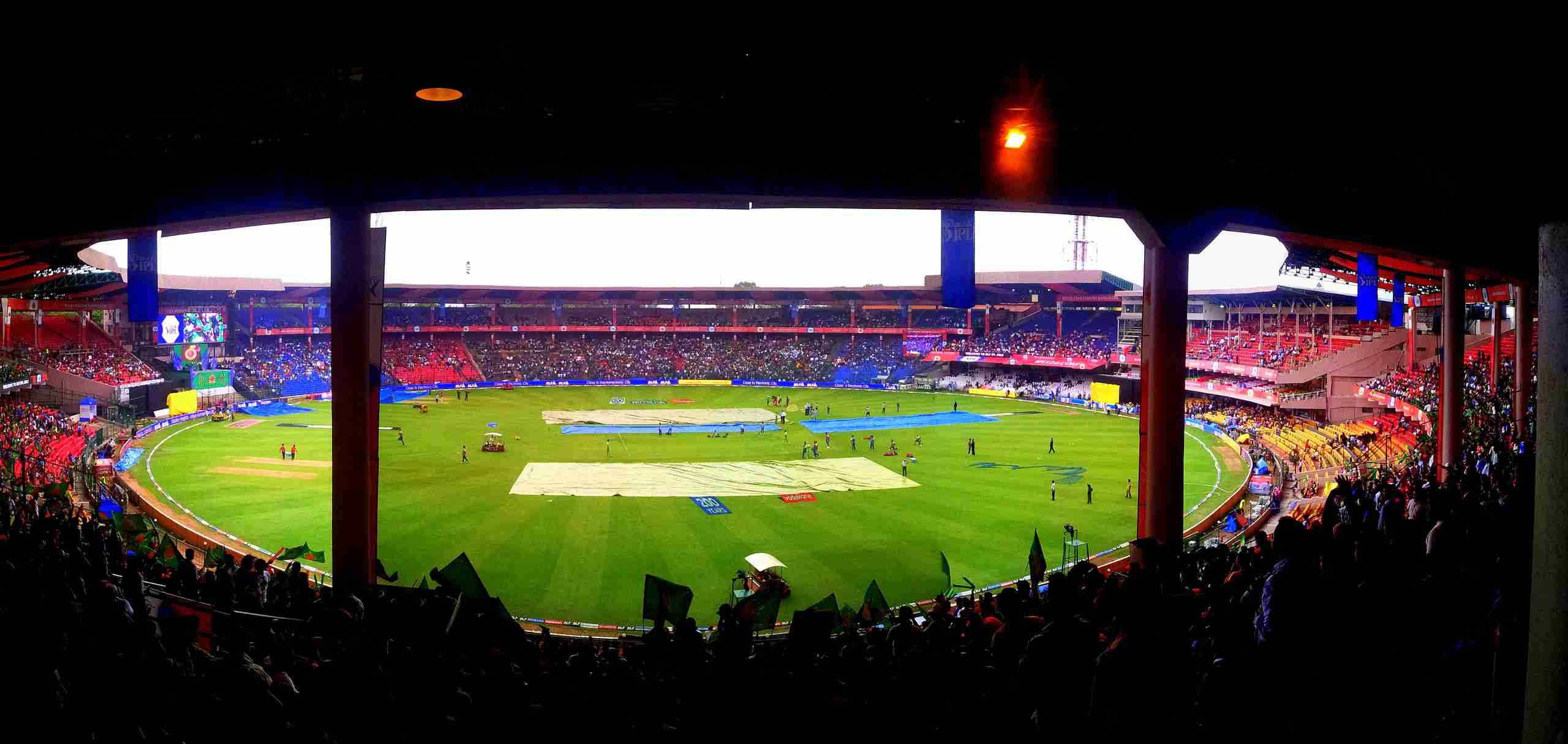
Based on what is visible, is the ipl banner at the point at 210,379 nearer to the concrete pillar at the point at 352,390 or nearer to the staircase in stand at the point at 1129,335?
the concrete pillar at the point at 352,390

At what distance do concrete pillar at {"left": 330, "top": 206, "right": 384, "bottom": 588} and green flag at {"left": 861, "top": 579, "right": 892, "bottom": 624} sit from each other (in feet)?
17.1

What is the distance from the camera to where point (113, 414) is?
158ft

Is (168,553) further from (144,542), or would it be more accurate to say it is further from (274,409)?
(274,409)

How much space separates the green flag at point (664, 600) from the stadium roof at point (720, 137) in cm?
370

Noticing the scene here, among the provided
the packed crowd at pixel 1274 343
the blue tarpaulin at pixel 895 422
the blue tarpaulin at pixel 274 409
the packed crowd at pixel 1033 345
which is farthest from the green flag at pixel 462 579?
the packed crowd at pixel 1033 345

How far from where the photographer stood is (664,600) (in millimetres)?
7223

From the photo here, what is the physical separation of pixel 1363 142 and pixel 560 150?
657 centimetres

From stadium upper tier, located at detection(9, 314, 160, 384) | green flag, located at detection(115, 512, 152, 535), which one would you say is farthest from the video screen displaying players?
green flag, located at detection(115, 512, 152, 535)

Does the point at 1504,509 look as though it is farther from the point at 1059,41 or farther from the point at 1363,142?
the point at 1059,41

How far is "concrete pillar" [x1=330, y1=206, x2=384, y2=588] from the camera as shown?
8.21 metres

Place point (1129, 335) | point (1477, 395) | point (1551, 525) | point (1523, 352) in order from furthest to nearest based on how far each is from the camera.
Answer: point (1129, 335) < point (1477, 395) < point (1523, 352) < point (1551, 525)

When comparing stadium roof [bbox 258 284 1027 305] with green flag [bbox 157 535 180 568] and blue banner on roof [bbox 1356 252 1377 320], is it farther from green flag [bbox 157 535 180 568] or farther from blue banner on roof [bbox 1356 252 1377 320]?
green flag [bbox 157 535 180 568]

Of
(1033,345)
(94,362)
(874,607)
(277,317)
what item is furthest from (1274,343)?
(277,317)

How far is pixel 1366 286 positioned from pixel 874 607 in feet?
43.2
